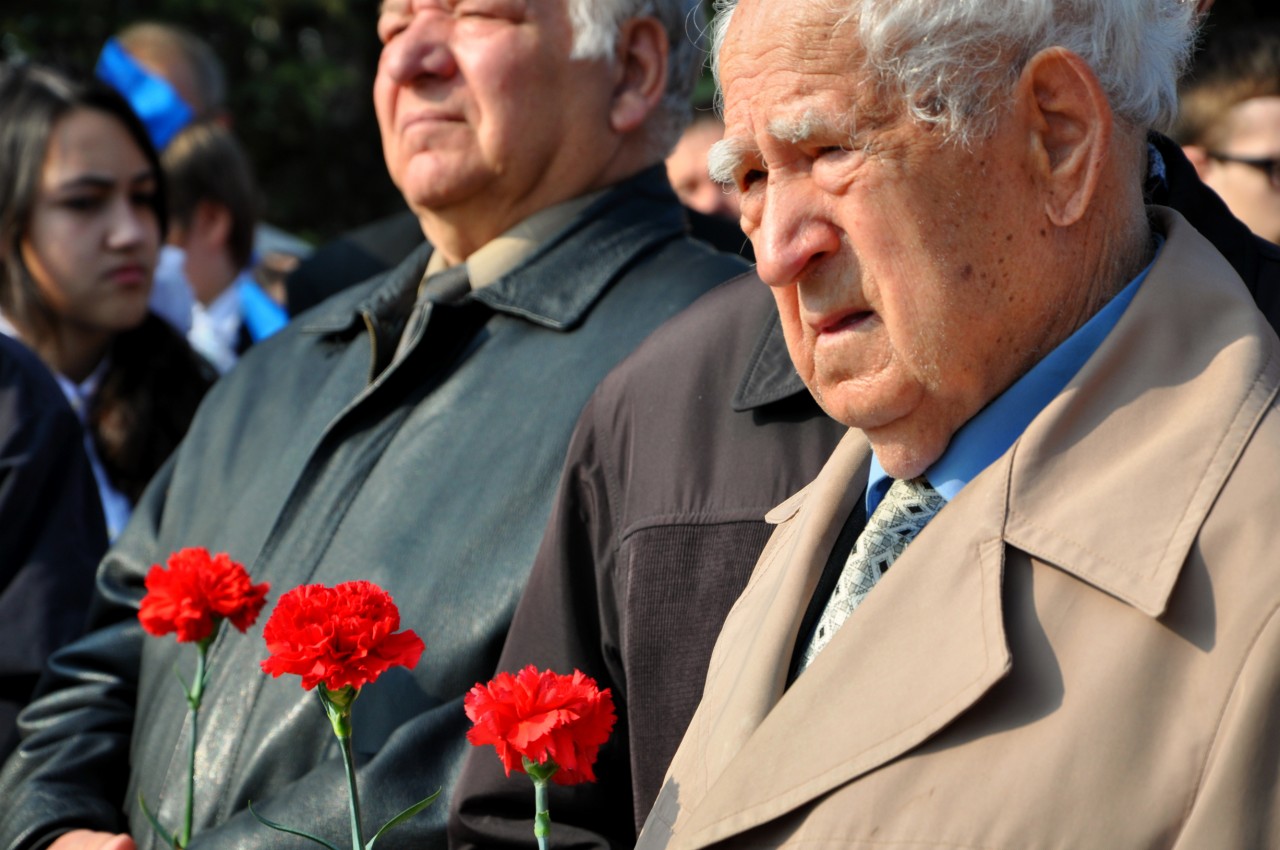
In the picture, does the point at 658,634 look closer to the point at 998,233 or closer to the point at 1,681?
the point at 998,233

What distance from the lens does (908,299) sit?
1.75 m

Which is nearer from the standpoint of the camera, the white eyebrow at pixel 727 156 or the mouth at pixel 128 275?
the white eyebrow at pixel 727 156

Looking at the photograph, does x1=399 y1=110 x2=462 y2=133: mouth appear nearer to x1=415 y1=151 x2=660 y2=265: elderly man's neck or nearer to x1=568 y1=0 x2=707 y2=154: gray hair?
x1=415 y1=151 x2=660 y2=265: elderly man's neck

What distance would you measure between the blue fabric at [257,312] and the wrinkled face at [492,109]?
11.1 feet

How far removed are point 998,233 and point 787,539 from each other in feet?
1.60

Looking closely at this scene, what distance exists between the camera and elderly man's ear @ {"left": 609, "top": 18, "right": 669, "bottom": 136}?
318cm

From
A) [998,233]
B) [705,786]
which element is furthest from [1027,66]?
[705,786]

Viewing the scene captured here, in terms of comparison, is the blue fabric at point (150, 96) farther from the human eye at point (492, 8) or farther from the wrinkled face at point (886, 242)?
the wrinkled face at point (886, 242)

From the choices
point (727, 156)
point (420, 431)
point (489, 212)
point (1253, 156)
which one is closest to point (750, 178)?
point (727, 156)

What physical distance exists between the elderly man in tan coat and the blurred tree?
29.8 feet

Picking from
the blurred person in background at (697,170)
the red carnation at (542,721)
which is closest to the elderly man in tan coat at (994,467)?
the red carnation at (542,721)

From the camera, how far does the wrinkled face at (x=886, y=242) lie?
1.73m

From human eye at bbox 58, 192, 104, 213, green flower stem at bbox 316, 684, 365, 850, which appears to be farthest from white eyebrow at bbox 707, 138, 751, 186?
human eye at bbox 58, 192, 104, 213

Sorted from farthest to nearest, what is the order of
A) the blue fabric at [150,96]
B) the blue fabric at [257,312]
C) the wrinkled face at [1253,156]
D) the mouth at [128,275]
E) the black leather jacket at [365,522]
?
the blue fabric at [150,96] → the blue fabric at [257,312] → the mouth at [128,275] → the wrinkled face at [1253,156] → the black leather jacket at [365,522]
